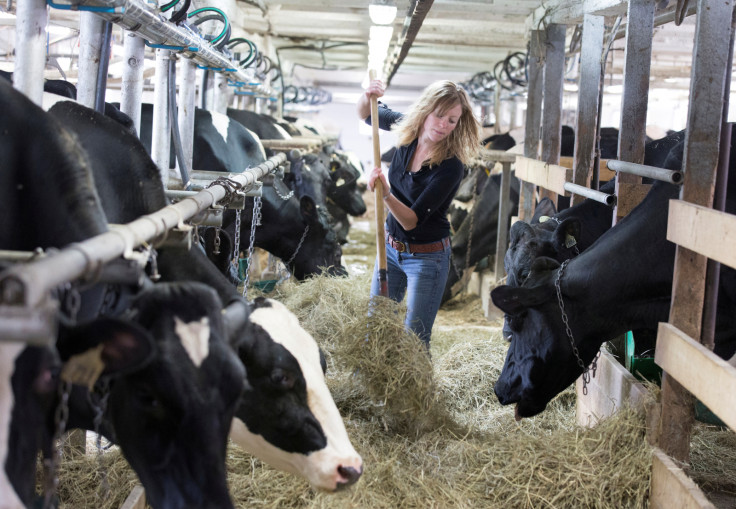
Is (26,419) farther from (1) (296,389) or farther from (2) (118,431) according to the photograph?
(1) (296,389)

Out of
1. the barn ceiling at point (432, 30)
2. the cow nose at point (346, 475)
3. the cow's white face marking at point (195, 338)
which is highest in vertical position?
the barn ceiling at point (432, 30)

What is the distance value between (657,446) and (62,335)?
99.1 inches

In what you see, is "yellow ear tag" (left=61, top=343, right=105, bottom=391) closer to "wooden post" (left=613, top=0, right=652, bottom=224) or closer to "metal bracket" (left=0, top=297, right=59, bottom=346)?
"metal bracket" (left=0, top=297, right=59, bottom=346)

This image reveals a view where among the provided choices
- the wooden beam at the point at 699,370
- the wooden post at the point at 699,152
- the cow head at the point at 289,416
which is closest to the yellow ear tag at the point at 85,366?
the cow head at the point at 289,416

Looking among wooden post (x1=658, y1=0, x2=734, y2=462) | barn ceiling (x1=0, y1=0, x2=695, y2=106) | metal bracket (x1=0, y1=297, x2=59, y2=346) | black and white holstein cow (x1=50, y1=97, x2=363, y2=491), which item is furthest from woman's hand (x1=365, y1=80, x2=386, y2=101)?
metal bracket (x1=0, y1=297, x2=59, y2=346)

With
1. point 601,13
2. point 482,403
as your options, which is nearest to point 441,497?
point 482,403

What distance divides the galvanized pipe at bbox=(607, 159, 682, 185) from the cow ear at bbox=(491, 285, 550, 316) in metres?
0.73

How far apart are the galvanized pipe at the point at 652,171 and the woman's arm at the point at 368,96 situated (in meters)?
1.32

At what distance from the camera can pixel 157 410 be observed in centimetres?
193

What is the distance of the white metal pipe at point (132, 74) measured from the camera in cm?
354

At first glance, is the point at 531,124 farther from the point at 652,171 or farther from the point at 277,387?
the point at 277,387

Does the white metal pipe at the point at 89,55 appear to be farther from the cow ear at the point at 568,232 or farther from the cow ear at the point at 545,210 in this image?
the cow ear at the point at 545,210

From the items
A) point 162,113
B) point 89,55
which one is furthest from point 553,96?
point 89,55

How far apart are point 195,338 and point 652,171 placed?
225 centimetres
